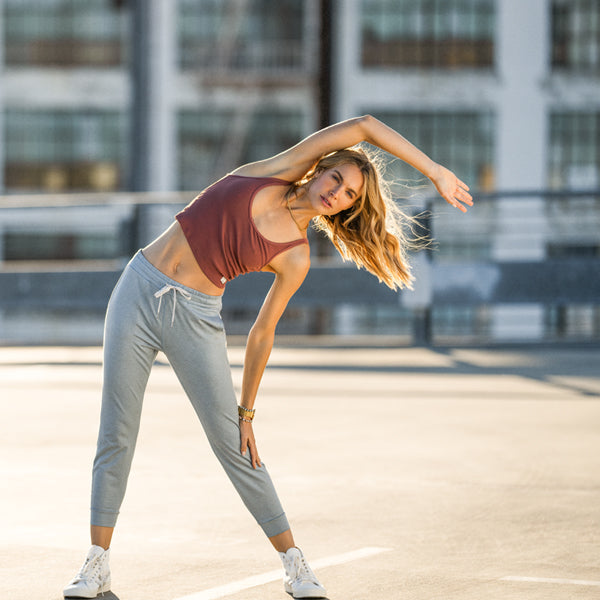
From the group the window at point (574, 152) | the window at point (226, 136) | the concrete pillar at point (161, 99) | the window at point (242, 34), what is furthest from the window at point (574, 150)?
the concrete pillar at point (161, 99)

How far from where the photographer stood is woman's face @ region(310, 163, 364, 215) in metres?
4.38

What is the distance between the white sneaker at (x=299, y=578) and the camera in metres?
4.32

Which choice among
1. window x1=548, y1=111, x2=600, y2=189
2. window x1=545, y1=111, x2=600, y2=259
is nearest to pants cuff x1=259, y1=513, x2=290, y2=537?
window x1=545, y1=111, x2=600, y2=259

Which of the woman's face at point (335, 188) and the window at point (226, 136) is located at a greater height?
the window at point (226, 136)

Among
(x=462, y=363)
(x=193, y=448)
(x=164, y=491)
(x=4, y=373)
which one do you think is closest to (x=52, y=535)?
(x=164, y=491)

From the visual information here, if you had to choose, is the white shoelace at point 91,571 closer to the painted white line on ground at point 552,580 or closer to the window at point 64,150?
the painted white line on ground at point 552,580

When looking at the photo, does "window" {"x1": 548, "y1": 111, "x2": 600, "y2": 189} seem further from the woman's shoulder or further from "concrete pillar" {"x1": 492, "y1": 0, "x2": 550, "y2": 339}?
the woman's shoulder

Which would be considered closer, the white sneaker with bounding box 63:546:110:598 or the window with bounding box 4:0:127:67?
the white sneaker with bounding box 63:546:110:598

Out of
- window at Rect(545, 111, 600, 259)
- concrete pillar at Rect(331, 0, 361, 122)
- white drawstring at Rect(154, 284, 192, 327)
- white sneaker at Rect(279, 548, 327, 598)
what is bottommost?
white sneaker at Rect(279, 548, 327, 598)

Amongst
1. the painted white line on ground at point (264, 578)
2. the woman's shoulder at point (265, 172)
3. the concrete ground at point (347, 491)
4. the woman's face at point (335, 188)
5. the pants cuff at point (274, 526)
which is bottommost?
the concrete ground at point (347, 491)

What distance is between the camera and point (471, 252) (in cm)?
3497

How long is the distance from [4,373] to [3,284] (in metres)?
3.16

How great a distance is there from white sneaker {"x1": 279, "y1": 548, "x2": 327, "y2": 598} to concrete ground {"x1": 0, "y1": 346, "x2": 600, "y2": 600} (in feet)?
0.20

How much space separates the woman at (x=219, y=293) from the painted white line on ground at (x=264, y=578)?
0.61ft
